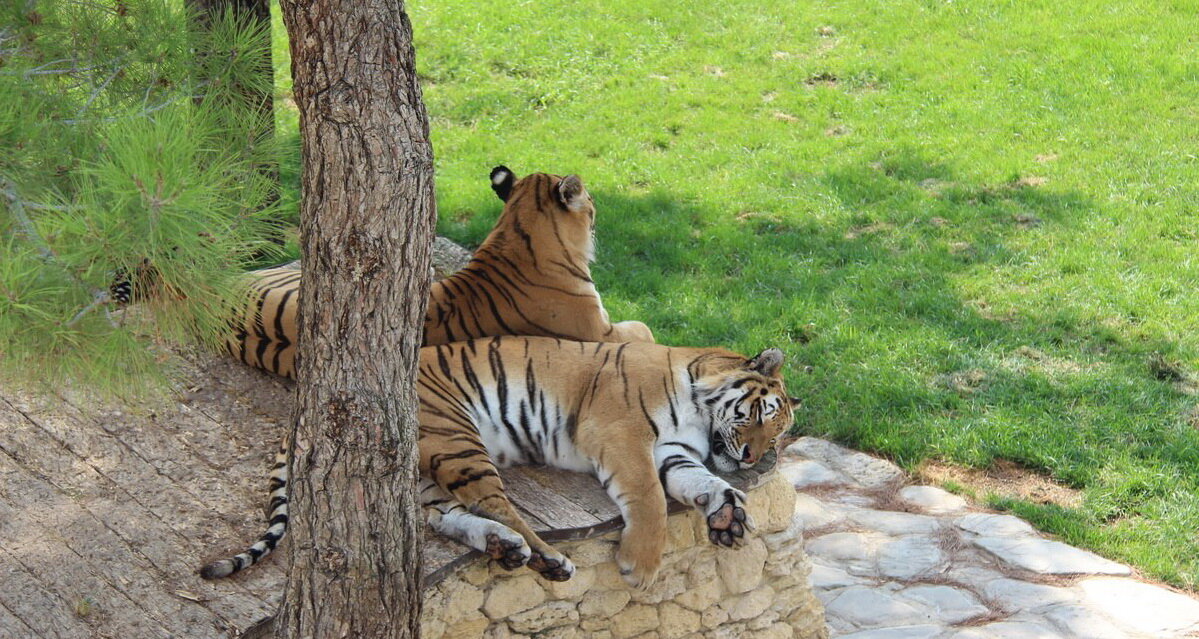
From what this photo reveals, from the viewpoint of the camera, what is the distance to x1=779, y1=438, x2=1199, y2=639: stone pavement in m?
4.85

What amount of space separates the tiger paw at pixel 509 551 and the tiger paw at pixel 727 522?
662mm

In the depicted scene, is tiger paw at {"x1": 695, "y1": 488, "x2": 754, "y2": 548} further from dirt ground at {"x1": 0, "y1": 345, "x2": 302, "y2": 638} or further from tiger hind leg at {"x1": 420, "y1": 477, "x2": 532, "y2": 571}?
dirt ground at {"x1": 0, "y1": 345, "x2": 302, "y2": 638}

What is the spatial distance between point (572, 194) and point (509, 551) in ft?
6.05

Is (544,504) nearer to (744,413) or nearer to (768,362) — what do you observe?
(744,413)

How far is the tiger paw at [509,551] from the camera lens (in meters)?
3.71

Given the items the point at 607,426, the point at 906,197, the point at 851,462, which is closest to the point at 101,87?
the point at 607,426

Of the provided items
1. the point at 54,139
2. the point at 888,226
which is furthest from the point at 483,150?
the point at 54,139

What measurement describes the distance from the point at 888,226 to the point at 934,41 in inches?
137

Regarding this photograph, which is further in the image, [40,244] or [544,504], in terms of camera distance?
[544,504]

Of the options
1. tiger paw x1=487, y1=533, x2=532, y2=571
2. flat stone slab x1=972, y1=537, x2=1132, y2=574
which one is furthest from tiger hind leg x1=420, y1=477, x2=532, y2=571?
flat stone slab x1=972, y1=537, x2=1132, y2=574

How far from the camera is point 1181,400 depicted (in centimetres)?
629

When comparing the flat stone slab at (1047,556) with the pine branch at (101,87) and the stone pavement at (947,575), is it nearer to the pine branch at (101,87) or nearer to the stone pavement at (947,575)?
the stone pavement at (947,575)

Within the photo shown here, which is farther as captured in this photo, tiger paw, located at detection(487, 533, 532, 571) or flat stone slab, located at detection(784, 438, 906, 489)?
flat stone slab, located at detection(784, 438, 906, 489)

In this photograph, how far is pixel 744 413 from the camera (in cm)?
436
